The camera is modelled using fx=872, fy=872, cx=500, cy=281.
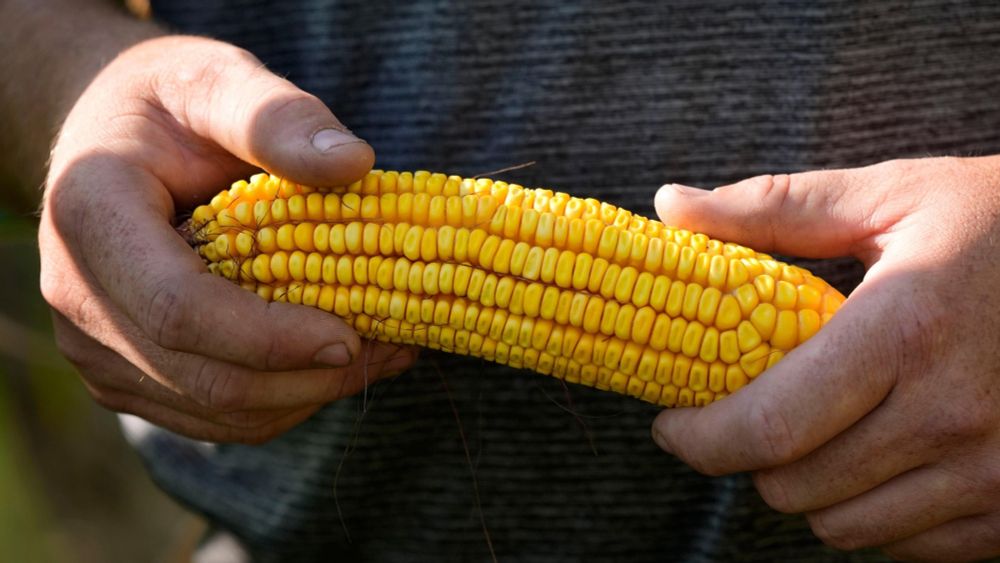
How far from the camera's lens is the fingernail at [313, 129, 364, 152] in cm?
133

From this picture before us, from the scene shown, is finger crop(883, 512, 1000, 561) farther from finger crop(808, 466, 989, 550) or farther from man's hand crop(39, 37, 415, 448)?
man's hand crop(39, 37, 415, 448)

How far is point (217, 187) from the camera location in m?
1.64

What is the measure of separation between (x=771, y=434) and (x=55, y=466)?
361cm

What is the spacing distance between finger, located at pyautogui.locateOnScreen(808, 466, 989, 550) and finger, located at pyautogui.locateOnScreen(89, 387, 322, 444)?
969 mm

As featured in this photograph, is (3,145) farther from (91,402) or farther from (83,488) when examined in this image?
(83,488)

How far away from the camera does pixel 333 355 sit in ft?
4.59

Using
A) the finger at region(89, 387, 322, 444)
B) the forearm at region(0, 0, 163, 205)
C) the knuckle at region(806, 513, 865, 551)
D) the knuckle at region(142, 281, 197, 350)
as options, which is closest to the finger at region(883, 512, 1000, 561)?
the knuckle at region(806, 513, 865, 551)

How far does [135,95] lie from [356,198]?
51 cm

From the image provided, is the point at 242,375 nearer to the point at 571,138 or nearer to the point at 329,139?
the point at 329,139

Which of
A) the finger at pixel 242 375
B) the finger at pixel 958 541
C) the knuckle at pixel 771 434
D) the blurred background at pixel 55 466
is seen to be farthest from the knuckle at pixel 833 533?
the blurred background at pixel 55 466

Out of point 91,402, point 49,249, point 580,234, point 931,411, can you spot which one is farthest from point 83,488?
point 931,411

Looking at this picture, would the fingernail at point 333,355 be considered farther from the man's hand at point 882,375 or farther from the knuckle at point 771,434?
the knuckle at point 771,434

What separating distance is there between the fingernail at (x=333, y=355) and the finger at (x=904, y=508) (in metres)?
0.84

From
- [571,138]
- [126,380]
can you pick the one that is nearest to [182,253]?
[126,380]
